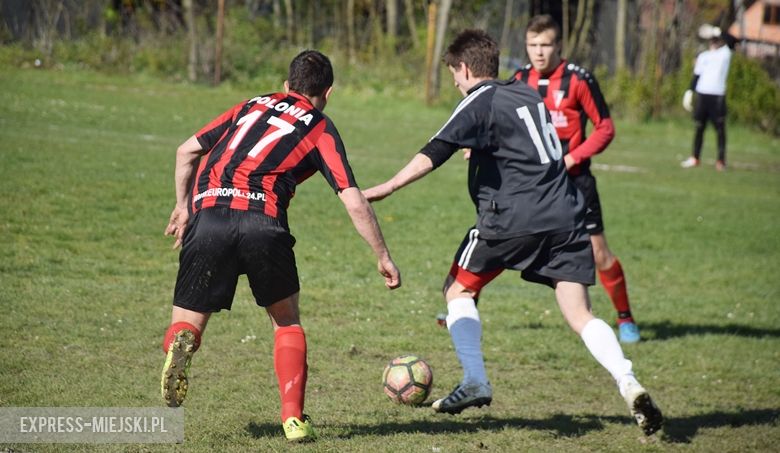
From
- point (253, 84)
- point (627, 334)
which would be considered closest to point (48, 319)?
point (627, 334)

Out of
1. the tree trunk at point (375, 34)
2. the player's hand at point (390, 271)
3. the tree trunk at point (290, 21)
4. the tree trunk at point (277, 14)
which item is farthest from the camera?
the tree trunk at point (277, 14)

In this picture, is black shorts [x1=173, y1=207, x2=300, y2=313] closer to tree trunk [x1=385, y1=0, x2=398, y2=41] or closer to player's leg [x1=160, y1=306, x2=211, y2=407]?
player's leg [x1=160, y1=306, x2=211, y2=407]

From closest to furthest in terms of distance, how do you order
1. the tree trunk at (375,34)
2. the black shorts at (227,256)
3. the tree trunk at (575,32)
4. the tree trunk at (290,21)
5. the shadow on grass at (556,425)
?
the black shorts at (227,256), the shadow on grass at (556,425), the tree trunk at (375,34), the tree trunk at (290,21), the tree trunk at (575,32)

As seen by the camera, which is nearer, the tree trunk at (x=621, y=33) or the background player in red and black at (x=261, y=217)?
the background player in red and black at (x=261, y=217)

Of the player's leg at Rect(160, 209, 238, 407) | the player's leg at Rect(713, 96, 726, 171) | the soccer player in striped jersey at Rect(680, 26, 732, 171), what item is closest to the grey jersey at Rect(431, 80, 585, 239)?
the player's leg at Rect(160, 209, 238, 407)

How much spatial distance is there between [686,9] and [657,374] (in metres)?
27.1

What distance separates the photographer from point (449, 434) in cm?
538

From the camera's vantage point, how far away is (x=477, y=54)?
215 inches

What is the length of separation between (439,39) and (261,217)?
20.6m

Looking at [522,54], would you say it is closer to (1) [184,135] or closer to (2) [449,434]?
(1) [184,135]

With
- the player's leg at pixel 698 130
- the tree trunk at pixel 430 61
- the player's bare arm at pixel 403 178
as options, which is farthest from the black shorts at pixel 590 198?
the tree trunk at pixel 430 61

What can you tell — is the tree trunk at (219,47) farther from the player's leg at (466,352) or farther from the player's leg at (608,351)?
the player's leg at (608,351)

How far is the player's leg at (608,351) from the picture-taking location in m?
4.91

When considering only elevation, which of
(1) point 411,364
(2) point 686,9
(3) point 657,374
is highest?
(2) point 686,9
